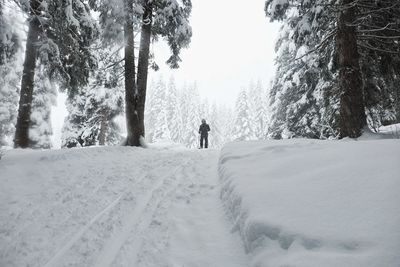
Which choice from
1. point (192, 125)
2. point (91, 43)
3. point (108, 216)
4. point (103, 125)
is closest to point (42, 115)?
point (103, 125)

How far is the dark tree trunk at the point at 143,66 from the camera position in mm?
11453

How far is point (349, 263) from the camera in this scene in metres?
2.26

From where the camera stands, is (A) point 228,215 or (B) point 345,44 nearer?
(A) point 228,215

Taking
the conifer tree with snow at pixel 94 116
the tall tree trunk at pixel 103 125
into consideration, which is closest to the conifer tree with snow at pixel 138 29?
the conifer tree with snow at pixel 94 116

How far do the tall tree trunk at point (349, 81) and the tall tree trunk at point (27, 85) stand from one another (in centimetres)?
985

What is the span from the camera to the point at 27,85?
10281 millimetres

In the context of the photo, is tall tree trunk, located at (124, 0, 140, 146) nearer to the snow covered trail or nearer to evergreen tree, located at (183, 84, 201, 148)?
the snow covered trail

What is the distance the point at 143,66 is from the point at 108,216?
328 inches

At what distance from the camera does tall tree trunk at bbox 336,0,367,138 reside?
719 centimetres

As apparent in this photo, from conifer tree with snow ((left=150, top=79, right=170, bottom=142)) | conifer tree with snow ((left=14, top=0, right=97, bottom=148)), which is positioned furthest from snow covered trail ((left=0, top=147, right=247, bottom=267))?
conifer tree with snow ((left=150, top=79, right=170, bottom=142))

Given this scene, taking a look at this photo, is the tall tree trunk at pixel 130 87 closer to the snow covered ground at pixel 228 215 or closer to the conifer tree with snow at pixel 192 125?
the snow covered ground at pixel 228 215

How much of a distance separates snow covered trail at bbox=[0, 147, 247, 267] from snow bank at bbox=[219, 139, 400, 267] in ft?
1.45

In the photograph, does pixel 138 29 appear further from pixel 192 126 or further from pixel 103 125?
pixel 192 126

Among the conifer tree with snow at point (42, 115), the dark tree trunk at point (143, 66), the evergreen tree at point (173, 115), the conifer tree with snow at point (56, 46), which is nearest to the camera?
the conifer tree with snow at point (56, 46)
